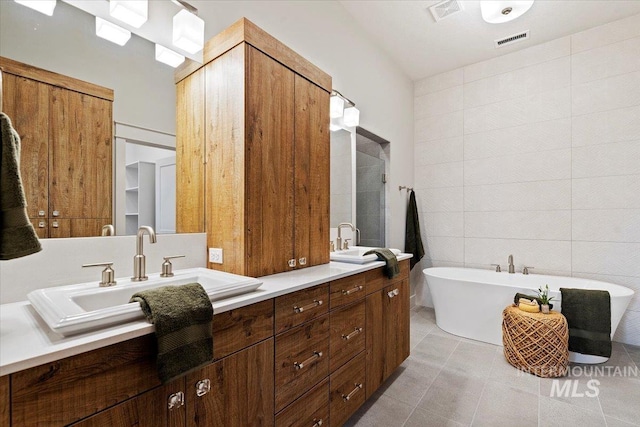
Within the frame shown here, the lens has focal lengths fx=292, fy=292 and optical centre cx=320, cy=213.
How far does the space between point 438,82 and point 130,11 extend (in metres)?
3.52

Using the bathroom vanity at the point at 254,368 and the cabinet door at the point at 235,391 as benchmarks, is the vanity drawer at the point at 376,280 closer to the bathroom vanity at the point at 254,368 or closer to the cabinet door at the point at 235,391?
the bathroom vanity at the point at 254,368

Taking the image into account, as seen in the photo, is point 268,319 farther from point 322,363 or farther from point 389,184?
point 389,184

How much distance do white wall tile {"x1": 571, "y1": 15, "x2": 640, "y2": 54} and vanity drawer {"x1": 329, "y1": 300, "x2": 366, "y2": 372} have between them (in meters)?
3.48

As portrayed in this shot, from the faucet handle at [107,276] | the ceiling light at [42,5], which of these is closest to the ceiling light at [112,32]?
the ceiling light at [42,5]

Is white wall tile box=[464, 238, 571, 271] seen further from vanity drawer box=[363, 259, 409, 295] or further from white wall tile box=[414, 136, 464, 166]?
vanity drawer box=[363, 259, 409, 295]

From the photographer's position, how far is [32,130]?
1052 mm

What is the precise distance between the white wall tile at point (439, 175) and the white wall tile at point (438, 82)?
3.24 ft

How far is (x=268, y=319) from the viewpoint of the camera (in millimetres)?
1154

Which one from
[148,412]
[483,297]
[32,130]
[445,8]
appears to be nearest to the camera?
[148,412]

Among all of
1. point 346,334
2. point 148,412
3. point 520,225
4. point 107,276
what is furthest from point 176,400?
point 520,225

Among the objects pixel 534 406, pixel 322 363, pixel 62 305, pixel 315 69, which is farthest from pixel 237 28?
pixel 534 406

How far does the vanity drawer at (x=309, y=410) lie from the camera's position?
1237 mm

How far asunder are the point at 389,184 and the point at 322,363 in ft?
7.63

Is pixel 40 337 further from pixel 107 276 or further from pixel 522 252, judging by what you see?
pixel 522 252
